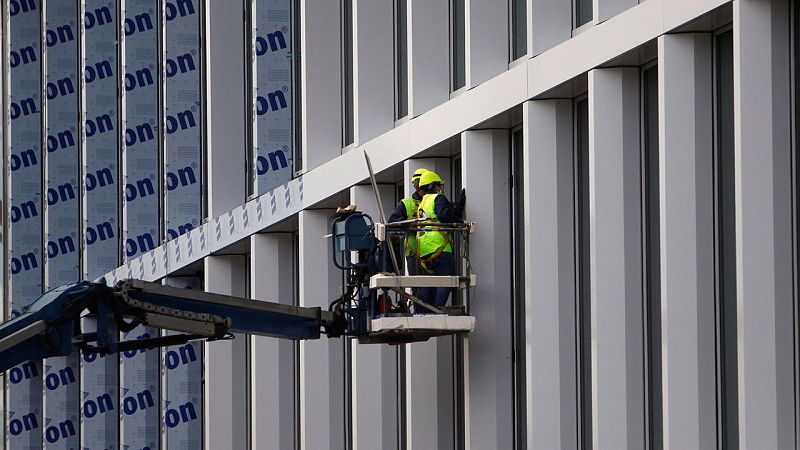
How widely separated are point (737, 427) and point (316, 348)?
11.0m

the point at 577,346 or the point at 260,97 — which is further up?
the point at 260,97

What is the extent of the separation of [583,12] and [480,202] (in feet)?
8.62

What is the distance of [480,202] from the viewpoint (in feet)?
68.0

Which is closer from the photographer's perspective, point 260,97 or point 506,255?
point 506,255

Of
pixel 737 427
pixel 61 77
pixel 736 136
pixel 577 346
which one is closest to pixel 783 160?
pixel 736 136

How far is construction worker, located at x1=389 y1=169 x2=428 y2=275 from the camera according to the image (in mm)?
20531

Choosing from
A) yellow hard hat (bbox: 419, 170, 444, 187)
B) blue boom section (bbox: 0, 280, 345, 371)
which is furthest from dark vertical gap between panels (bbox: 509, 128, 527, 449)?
blue boom section (bbox: 0, 280, 345, 371)

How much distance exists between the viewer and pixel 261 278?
2866cm

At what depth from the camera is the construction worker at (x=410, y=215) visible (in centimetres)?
2053

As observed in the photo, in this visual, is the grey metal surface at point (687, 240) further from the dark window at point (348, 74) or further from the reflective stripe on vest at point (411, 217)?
the dark window at point (348, 74)

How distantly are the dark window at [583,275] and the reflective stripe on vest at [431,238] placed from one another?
174 cm

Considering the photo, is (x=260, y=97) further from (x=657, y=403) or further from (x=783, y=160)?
(x=783, y=160)

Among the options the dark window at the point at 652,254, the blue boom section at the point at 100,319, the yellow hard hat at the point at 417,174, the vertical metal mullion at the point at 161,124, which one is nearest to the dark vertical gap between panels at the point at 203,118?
the vertical metal mullion at the point at 161,124

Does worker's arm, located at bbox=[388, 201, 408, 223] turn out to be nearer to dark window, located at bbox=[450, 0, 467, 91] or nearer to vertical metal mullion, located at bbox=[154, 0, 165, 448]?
dark window, located at bbox=[450, 0, 467, 91]
